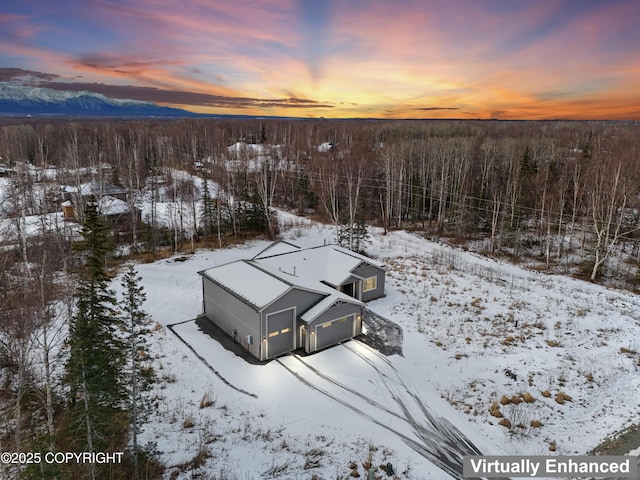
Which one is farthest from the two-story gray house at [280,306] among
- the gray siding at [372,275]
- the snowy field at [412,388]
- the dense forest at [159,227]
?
the dense forest at [159,227]

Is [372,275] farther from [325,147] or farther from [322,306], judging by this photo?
[325,147]

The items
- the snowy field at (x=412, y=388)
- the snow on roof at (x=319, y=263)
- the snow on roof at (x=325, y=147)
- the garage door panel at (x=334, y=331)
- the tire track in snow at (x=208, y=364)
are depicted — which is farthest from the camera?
the snow on roof at (x=325, y=147)

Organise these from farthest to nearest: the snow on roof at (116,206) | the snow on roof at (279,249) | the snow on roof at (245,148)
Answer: the snow on roof at (245,148), the snow on roof at (116,206), the snow on roof at (279,249)

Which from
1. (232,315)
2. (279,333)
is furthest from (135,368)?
(232,315)

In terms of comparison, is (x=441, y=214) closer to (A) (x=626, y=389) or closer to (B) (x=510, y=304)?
(B) (x=510, y=304)

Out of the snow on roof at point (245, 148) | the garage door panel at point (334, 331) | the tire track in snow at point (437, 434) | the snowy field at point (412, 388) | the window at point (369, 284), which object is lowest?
the tire track in snow at point (437, 434)

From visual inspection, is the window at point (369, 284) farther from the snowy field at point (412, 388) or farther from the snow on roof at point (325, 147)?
the snow on roof at point (325, 147)

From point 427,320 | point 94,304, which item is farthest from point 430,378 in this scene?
point 94,304

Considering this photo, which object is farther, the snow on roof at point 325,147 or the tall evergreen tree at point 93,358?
the snow on roof at point 325,147
